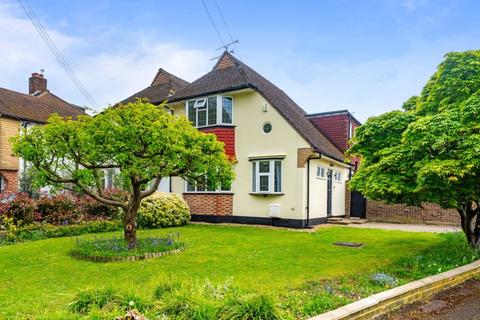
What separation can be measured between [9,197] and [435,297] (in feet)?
44.1

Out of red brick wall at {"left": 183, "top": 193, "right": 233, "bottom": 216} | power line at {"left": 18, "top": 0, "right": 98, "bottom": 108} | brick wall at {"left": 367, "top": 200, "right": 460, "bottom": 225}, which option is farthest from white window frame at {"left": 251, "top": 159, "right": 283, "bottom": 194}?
power line at {"left": 18, "top": 0, "right": 98, "bottom": 108}

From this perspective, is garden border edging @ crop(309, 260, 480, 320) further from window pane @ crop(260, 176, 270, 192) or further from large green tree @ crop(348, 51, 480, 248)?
window pane @ crop(260, 176, 270, 192)

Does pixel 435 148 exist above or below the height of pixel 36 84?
below

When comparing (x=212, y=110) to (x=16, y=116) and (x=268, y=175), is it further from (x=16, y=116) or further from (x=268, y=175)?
(x=16, y=116)

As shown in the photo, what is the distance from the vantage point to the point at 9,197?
487 inches

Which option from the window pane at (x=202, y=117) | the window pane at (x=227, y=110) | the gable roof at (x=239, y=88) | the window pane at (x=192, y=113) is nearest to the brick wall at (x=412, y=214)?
the gable roof at (x=239, y=88)

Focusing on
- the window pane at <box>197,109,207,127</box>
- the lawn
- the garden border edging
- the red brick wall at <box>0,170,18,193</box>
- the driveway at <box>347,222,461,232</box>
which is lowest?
the driveway at <box>347,222,461,232</box>

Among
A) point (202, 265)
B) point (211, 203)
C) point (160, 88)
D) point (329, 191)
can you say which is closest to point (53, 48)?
point (160, 88)

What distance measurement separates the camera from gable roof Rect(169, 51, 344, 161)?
48.1 ft

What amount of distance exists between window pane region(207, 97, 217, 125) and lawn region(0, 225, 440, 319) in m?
6.16

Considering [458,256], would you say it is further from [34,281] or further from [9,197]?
[9,197]

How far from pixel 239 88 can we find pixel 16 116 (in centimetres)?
1410

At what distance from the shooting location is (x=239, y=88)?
1482cm

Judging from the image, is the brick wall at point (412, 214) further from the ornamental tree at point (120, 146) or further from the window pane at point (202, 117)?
the ornamental tree at point (120, 146)
